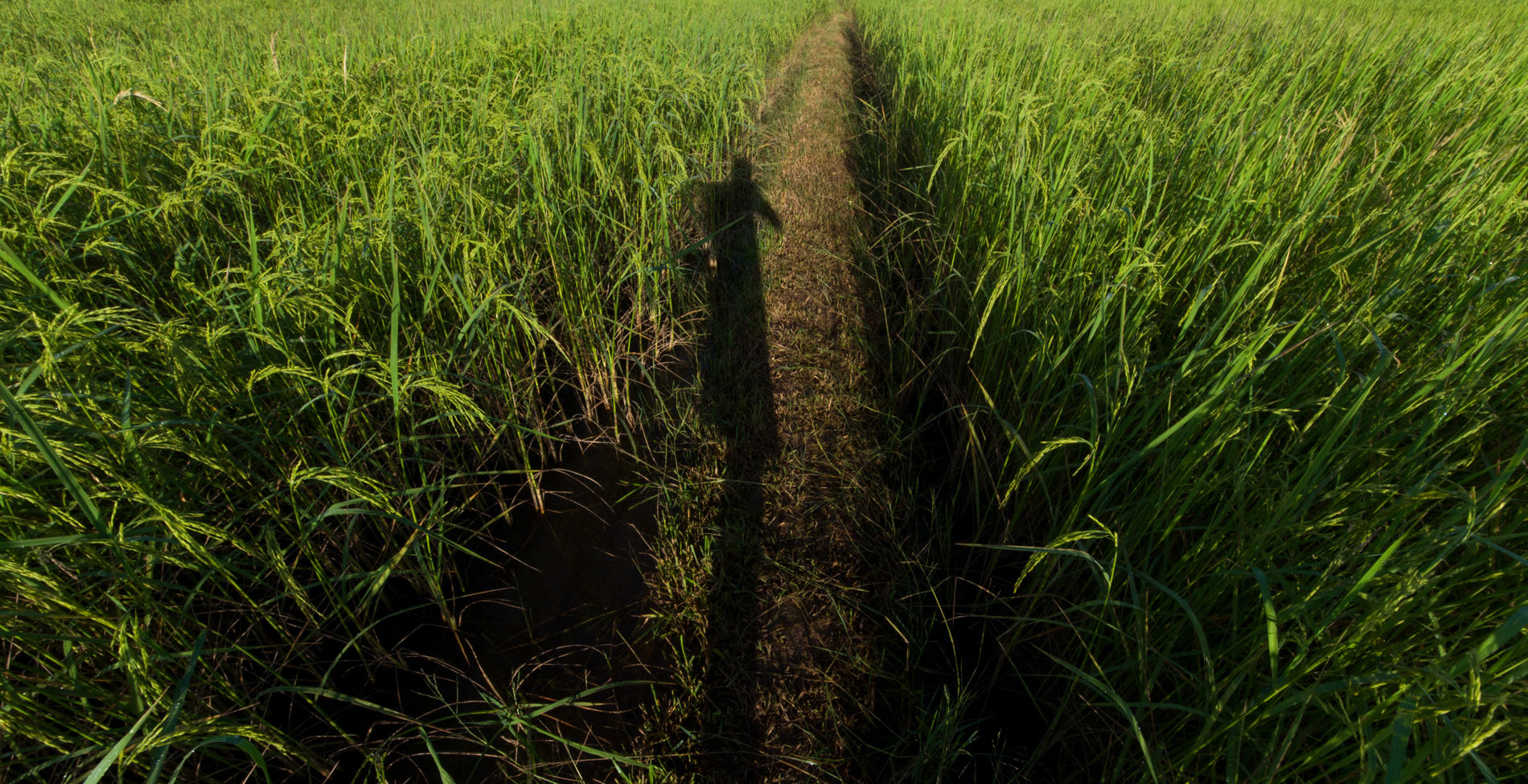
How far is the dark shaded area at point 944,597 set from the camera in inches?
48.3

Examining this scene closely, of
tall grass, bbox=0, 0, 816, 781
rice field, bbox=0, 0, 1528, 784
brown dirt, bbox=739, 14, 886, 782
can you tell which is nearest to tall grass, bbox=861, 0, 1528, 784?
rice field, bbox=0, 0, 1528, 784

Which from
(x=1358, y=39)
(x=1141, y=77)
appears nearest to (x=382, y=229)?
(x=1141, y=77)

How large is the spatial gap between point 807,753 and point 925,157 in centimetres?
279

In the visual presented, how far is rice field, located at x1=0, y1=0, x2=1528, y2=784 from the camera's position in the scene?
91 cm

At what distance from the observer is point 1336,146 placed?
1653 mm

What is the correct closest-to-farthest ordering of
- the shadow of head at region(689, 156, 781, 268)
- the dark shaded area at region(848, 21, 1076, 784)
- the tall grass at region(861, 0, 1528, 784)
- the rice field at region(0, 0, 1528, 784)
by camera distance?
the tall grass at region(861, 0, 1528, 784)
the rice field at region(0, 0, 1528, 784)
the dark shaded area at region(848, 21, 1076, 784)
the shadow of head at region(689, 156, 781, 268)

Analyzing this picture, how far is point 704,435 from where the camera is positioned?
6.59 ft

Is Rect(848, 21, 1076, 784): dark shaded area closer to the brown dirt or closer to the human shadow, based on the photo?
the brown dirt

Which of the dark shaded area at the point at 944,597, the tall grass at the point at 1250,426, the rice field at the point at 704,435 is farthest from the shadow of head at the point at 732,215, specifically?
the tall grass at the point at 1250,426

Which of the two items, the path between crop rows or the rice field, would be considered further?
the path between crop rows

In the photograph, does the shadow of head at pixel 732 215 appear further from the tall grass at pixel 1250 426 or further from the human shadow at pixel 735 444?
the tall grass at pixel 1250 426

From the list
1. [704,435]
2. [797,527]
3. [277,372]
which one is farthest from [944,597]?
[277,372]

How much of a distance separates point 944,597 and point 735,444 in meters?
0.80

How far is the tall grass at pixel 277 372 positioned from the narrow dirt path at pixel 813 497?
52 cm
